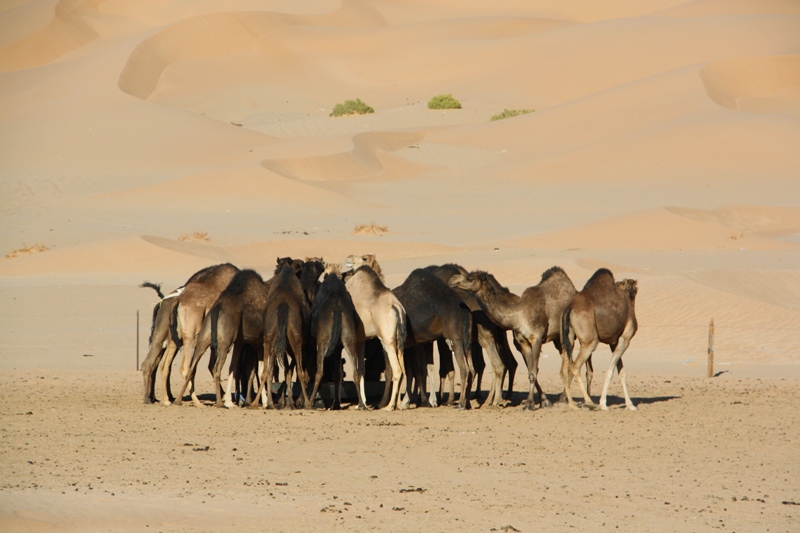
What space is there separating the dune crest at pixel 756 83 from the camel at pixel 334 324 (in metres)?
54.6

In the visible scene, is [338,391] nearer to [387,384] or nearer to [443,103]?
[387,384]

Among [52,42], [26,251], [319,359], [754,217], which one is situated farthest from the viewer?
[52,42]

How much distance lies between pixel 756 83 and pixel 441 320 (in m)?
60.4

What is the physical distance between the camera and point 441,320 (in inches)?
611

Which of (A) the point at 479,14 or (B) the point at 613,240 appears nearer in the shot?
(B) the point at 613,240

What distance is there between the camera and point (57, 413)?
14.6 metres

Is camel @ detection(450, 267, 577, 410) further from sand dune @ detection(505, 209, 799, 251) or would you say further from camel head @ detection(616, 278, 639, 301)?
sand dune @ detection(505, 209, 799, 251)

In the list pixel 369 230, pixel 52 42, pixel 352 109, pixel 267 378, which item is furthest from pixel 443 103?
pixel 267 378

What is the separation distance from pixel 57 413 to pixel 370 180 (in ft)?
140

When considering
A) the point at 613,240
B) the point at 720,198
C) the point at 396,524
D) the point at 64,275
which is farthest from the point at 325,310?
the point at 720,198

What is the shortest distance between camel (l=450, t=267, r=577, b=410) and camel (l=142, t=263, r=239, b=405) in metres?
3.44

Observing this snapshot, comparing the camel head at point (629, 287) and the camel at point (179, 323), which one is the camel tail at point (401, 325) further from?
the camel head at point (629, 287)

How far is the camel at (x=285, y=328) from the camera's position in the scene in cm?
1495

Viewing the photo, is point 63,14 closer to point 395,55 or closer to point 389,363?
point 395,55
